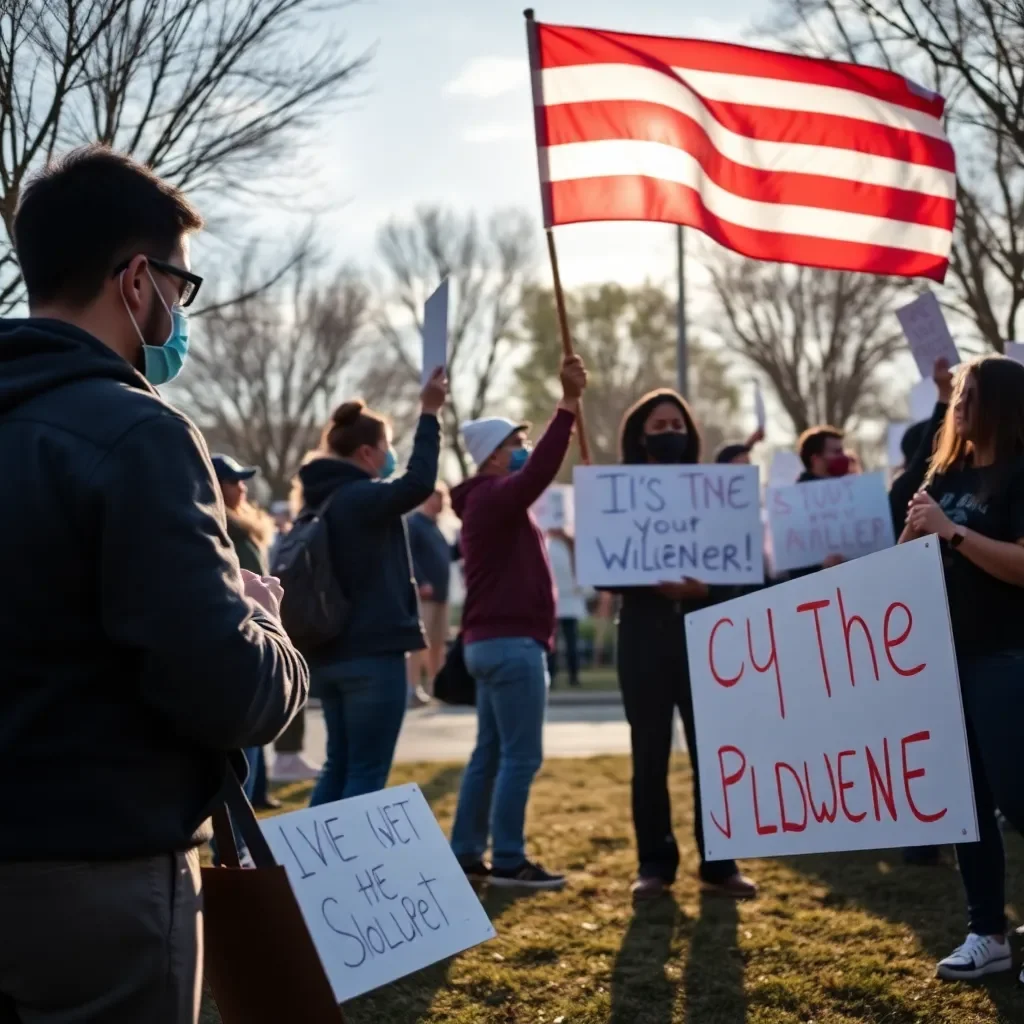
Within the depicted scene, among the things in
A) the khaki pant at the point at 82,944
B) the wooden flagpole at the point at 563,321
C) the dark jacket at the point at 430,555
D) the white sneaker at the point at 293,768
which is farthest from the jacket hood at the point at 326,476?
the dark jacket at the point at 430,555

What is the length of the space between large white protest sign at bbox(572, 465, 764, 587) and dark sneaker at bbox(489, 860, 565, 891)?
131 cm

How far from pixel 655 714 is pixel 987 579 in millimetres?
1844

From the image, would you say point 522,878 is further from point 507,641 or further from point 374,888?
point 374,888

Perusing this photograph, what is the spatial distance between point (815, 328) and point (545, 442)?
839 inches

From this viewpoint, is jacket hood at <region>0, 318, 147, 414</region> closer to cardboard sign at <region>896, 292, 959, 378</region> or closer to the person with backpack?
the person with backpack

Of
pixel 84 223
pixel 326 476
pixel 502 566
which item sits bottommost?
pixel 502 566

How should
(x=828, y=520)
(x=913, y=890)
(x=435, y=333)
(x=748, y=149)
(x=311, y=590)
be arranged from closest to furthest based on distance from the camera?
1. (x=435, y=333)
2. (x=311, y=590)
3. (x=913, y=890)
4. (x=748, y=149)
5. (x=828, y=520)

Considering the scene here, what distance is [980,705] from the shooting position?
14.1 feet

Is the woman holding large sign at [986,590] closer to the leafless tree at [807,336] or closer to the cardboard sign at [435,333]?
the cardboard sign at [435,333]

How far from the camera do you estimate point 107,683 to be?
1.88 metres

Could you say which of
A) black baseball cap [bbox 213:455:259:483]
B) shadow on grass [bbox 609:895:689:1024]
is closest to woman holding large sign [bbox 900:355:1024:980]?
shadow on grass [bbox 609:895:689:1024]

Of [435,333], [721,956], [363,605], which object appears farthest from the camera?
[363,605]

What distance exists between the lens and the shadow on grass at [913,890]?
501 cm

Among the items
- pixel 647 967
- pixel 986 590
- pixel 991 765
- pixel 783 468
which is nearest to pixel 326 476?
pixel 647 967
